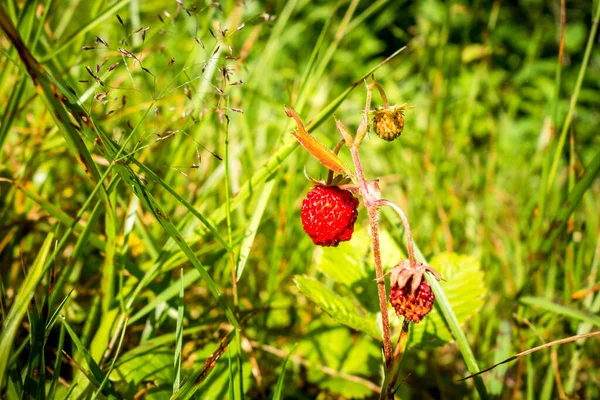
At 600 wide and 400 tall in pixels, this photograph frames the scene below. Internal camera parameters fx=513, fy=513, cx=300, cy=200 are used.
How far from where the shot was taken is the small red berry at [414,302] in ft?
2.88

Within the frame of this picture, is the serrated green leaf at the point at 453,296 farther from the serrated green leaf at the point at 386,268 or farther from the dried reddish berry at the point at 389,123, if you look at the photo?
the dried reddish berry at the point at 389,123

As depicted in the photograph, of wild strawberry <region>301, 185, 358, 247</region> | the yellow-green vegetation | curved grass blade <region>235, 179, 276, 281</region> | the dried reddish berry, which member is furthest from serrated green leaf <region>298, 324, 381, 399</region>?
the dried reddish berry

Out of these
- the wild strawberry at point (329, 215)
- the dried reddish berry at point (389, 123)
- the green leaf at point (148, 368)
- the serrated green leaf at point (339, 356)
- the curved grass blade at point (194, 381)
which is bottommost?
the serrated green leaf at point (339, 356)

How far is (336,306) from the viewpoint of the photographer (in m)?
1.17

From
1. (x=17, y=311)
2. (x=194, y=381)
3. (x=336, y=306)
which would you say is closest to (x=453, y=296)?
(x=336, y=306)

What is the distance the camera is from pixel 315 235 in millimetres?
977

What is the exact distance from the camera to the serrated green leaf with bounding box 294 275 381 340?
43.9 inches

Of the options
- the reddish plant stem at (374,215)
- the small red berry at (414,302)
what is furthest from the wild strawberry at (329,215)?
the small red berry at (414,302)

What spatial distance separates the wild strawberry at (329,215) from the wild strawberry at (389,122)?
14 centimetres

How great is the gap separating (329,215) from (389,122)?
0.68ft

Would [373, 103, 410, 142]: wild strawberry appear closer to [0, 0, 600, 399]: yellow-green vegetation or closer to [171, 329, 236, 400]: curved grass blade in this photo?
[0, 0, 600, 399]: yellow-green vegetation

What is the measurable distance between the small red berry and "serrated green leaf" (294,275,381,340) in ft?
0.74

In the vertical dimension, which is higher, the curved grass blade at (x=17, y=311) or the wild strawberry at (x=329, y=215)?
the wild strawberry at (x=329, y=215)

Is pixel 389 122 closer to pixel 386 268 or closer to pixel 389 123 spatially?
pixel 389 123
